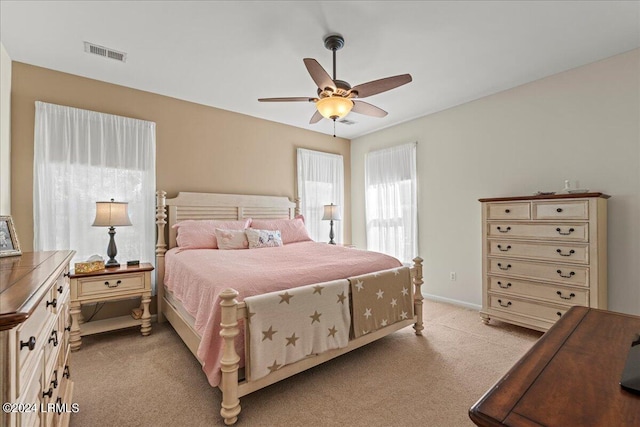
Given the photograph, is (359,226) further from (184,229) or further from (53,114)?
(53,114)

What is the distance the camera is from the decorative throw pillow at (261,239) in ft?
11.6

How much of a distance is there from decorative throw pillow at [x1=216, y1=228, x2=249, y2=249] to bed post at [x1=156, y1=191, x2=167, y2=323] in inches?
25.2

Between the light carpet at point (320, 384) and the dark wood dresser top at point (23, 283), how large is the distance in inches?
42.0

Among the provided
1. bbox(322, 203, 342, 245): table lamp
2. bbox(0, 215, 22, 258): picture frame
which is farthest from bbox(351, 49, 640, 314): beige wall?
bbox(0, 215, 22, 258): picture frame

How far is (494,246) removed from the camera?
3236 mm

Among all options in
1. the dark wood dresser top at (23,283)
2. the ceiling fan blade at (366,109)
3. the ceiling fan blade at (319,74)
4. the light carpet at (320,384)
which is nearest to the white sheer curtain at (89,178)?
the light carpet at (320,384)

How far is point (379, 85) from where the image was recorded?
7.73 feet

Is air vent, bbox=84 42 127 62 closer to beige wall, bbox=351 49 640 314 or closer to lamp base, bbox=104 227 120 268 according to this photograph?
lamp base, bbox=104 227 120 268

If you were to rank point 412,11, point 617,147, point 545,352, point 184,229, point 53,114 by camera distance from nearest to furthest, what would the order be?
point 545,352
point 412,11
point 617,147
point 53,114
point 184,229

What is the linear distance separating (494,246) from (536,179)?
35.4 inches

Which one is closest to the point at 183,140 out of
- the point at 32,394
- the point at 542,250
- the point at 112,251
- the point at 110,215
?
the point at 110,215

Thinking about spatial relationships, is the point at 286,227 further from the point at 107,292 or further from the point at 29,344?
the point at 29,344

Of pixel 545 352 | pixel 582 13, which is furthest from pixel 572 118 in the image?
pixel 545 352

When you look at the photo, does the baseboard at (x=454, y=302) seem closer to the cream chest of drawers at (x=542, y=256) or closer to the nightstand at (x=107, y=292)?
the cream chest of drawers at (x=542, y=256)
